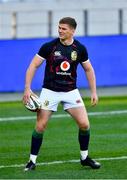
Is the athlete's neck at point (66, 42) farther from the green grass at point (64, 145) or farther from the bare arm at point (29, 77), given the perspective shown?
the green grass at point (64, 145)

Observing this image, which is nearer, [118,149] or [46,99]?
[46,99]

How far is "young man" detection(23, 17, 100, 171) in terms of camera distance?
11.1m

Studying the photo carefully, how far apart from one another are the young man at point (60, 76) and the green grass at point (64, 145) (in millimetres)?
532

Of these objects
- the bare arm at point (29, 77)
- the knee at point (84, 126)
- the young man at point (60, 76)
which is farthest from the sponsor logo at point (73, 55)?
the knee at point (84, 126)

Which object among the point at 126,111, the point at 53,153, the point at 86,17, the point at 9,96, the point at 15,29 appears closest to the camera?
the point at 53,153

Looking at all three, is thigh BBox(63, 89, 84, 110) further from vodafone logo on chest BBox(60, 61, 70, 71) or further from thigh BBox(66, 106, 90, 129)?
vodafone logo on chest BBox(60, 61, 70, 71)

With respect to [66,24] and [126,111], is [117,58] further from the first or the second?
[66,24]

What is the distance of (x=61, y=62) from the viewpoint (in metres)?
11.2

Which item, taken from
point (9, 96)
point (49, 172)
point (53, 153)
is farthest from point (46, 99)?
point (9, 96)

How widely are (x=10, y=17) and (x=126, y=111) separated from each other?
10.3 meters

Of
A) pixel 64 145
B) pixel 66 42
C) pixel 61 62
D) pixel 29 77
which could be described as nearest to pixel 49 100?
pixel 29 77

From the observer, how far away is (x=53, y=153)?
1301cm

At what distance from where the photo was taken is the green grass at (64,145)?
11031 millimetres

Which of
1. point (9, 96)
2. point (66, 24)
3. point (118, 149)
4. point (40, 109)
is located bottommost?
point (9, 96)
